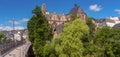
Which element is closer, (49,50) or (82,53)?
(82,53)

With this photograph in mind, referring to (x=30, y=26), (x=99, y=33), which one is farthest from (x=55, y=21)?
(x=99, y=33)

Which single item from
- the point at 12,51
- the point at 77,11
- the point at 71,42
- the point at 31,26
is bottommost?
the point at 12,51

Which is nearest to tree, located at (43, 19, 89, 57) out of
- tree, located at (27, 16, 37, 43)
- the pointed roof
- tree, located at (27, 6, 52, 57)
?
tree, located at (27, 6, 52, 57)

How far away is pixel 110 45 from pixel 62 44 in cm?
875

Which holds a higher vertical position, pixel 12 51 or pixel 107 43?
pixel 107 43

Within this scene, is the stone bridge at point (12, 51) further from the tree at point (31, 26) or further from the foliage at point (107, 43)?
the foliage at point (107, 43)

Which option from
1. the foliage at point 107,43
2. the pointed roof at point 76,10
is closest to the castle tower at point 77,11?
the pointed roof at point 76,10

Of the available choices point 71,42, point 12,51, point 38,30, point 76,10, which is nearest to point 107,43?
point 71,42

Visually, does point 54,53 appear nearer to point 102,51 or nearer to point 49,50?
point 49,50

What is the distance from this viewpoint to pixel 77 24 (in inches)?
2141

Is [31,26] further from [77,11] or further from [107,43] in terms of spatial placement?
[77,11]

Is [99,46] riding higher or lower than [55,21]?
lower

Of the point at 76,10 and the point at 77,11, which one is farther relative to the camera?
the point at 76,10

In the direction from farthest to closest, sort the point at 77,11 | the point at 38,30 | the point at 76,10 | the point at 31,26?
the point at 76,10 → the point at 77,11 → the point at 31,26 → the point at 38,30
